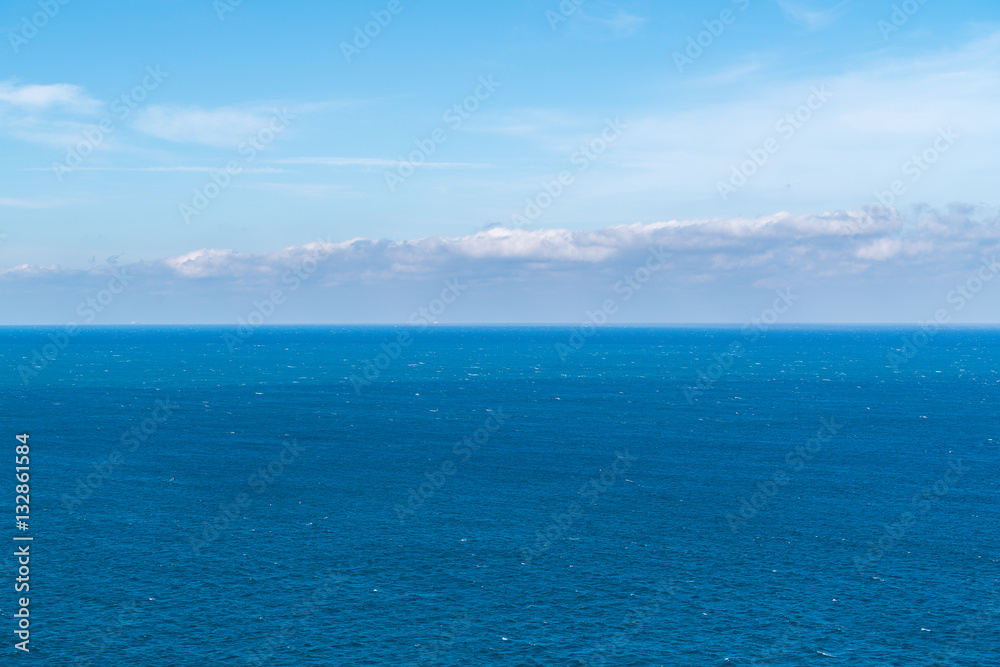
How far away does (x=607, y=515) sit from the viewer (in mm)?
93625

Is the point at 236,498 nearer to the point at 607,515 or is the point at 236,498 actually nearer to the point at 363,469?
the point at 363,469

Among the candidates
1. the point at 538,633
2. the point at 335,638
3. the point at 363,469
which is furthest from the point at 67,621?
the point at 363,469

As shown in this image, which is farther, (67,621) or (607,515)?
(607,515)

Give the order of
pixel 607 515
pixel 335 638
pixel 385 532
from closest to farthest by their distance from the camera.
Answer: pixel 335 638
pixel 385 532
pixel 607 515

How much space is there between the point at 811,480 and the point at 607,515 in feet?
123

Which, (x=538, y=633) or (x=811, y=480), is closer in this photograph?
(x=538, y=633)

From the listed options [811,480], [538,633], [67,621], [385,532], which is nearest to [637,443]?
[811,480]

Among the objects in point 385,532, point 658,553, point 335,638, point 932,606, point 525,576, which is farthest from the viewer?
point 385,532

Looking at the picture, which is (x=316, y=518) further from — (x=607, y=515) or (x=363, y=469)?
(x=607, y=515)

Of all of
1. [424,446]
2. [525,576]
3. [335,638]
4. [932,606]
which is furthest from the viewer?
[424,446]

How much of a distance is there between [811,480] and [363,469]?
69.4 meters

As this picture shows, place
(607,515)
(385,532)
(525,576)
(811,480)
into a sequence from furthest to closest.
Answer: (811,480) → (607,515) → (385,532) → (525,576)

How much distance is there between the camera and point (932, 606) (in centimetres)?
6662

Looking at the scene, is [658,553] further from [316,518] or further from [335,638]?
[316,518]
